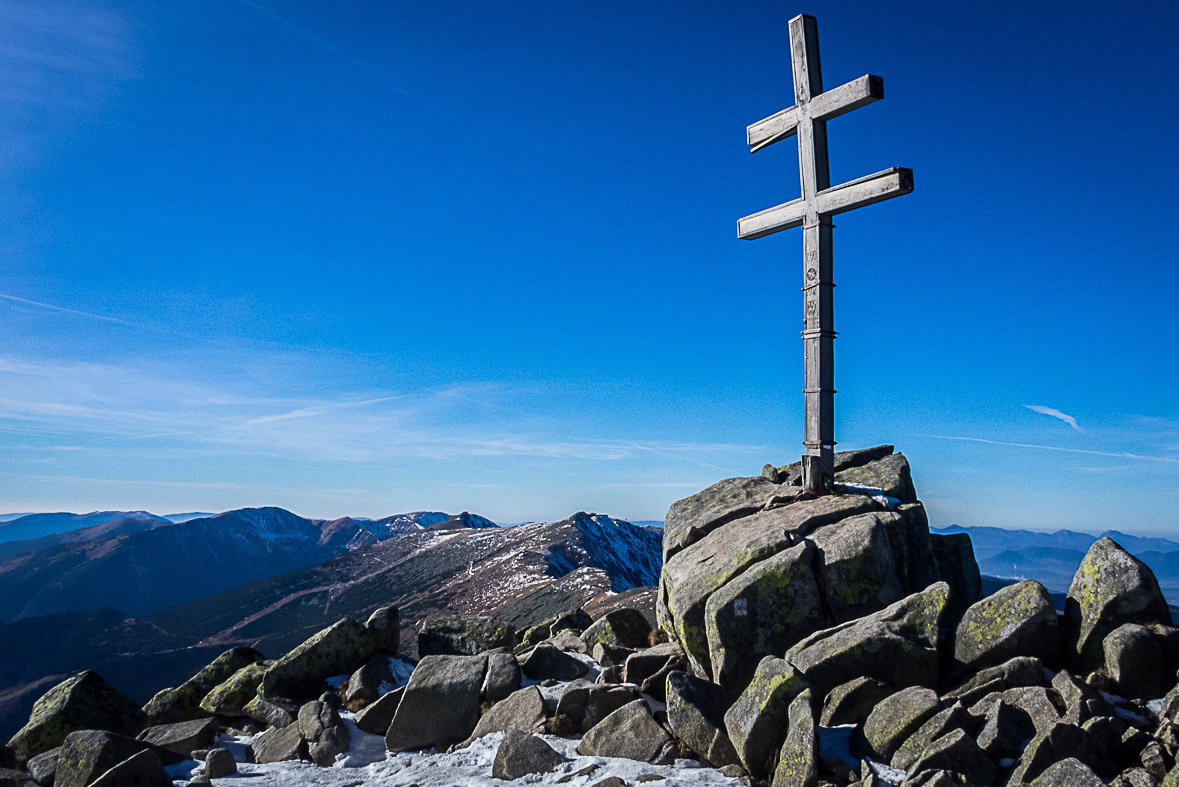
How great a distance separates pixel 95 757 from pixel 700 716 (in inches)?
435

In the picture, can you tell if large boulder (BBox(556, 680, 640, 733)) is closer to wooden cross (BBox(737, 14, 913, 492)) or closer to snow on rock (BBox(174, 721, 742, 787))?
snow on rock (BBox(174, 721, 742, 787))

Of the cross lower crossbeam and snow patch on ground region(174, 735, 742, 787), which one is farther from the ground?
the cross lower crossbeam

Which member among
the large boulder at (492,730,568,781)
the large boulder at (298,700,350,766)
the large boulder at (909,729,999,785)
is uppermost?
the large boulder at (909,729,999,785)

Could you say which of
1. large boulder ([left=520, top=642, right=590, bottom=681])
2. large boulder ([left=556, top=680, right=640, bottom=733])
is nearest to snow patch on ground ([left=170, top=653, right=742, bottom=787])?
large boulder ([left=556, top=680, right=640, bottom=733])

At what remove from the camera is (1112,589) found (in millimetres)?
10297

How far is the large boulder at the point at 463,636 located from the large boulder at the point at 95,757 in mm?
7327

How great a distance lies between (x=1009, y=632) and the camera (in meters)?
10.3

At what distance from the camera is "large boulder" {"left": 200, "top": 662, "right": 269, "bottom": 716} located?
1598cm

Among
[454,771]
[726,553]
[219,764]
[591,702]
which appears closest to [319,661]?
[219,764]

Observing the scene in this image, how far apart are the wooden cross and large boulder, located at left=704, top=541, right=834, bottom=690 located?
376cm

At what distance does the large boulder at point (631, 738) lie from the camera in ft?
35.0

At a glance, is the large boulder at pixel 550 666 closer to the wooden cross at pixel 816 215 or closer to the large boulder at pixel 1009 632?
the wooden cross at pixel 816 215

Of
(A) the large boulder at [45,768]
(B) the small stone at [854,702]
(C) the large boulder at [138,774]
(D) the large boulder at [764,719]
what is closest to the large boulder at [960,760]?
(B) the small stone at [854,702]

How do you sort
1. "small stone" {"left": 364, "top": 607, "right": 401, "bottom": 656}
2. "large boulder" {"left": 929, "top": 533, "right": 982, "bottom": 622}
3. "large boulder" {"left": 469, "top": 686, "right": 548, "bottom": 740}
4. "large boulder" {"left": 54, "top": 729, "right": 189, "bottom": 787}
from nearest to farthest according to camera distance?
"large boulder" {"left": 54, "top": 729, "right": 189, "bottom": 787} → "large boulder" {"left": 469, "top": 686, "right": 548, "bottom": 740} → "large boulder" {"left": 929, "top": 533, "right": 982, "bottom": 622} → "small stone" {"left": 364, "top": 607, "right": 401, "bottom": 656}
